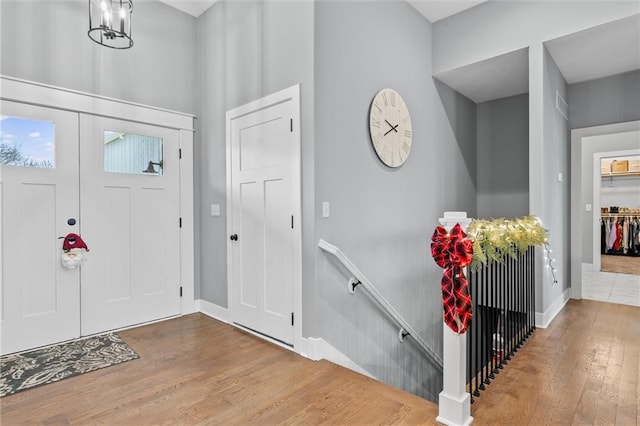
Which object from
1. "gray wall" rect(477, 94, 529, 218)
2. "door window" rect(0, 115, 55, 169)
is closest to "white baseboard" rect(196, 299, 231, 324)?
"door window" rect(0, 115, 55, 169)

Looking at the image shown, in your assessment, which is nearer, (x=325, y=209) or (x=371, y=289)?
(x=325, y=209)

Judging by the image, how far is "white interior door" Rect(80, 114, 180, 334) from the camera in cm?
313

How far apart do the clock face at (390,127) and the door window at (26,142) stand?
2.76 metres

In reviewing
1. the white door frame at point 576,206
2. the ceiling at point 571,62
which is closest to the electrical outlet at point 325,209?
the ceiling at point 571,62

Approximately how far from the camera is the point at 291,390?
2201 millimetres

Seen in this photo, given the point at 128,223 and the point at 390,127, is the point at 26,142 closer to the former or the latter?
the point at 128,223

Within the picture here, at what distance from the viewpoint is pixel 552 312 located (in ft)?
12.0

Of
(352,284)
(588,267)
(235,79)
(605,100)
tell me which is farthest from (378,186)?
(588,267)

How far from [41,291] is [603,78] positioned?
637cm

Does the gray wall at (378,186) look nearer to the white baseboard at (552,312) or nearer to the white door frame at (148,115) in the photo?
the white baseboard at (552,312)

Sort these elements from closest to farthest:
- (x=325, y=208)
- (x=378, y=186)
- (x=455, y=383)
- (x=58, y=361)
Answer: (x=455, y=383) → (x=58, y=361) → (x=325, y=208) → (x=378, y=186)

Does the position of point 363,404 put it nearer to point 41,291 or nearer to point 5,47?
point 41,291

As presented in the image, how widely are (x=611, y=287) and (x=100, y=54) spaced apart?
6.96 meters

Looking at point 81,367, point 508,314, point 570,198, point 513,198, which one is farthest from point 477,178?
point 81,367
